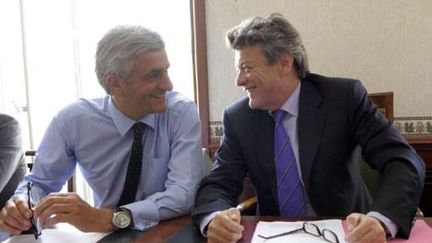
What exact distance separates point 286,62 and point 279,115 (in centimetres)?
19

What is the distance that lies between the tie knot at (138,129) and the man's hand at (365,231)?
784mm

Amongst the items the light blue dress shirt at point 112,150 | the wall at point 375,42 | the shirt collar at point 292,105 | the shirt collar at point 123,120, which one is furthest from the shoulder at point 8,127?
the wall at point 375,42

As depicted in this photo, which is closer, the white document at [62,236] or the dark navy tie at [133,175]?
the white document at [62,236]

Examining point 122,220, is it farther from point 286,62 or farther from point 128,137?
point 286,62

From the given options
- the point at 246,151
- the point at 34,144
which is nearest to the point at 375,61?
the point at 246,151

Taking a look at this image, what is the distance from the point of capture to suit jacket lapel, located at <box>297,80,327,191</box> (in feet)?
4.88

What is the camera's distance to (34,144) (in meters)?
3.29

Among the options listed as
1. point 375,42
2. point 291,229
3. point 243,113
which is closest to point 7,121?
point 243,113

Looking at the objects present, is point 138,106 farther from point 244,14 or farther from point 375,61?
point 375,61

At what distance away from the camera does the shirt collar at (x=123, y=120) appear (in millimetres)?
1565

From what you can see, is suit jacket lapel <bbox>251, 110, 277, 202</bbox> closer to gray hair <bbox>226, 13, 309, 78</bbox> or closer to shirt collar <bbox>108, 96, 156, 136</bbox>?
gray hair <bbox>226, 13, 309, 78</bbox>

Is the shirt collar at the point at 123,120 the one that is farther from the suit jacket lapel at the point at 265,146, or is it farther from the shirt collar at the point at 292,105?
the shirt collar at the point at 292,105

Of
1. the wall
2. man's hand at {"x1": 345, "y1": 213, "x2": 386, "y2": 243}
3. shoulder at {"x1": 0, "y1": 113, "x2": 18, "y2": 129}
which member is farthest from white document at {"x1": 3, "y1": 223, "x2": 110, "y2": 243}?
the wall

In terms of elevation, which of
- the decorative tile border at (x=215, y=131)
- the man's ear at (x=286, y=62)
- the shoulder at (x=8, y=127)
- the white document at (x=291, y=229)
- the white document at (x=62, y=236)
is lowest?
the decorative tile border at (x=215, y=131)
